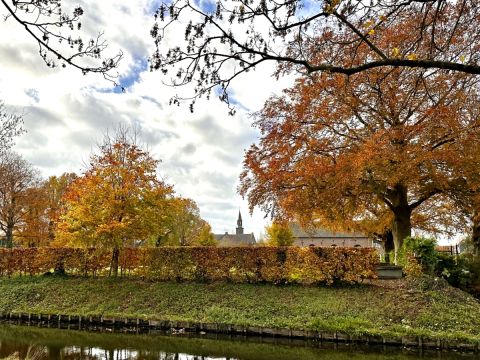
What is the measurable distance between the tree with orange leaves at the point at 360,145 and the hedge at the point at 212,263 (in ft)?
6.61

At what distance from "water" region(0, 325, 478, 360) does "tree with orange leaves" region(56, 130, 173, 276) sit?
15.2 ft

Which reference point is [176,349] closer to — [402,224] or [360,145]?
[360,145]

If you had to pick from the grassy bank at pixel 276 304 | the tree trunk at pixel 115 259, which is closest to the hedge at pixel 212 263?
the tree trunk at pixel 115 259

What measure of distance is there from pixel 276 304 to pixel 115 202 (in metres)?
7.53

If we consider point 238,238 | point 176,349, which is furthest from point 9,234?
point 238,238

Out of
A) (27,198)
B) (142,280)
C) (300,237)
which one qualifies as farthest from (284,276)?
(300,237)

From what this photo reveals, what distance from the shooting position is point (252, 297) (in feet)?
46.1

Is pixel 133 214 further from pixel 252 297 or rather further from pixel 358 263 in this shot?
pixel 358 263

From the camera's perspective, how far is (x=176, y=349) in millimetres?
10305

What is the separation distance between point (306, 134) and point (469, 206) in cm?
665

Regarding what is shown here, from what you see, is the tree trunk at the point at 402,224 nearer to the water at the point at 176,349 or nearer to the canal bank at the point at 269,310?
the canal bank at the point at 269,310

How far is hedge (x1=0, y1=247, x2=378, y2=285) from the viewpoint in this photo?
14859 millimetres

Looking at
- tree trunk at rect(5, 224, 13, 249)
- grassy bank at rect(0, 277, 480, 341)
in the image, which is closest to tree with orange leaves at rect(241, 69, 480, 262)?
grassy bank at rect(0, 277, 480, 341)

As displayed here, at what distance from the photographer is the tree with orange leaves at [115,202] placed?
1603 centimetres
